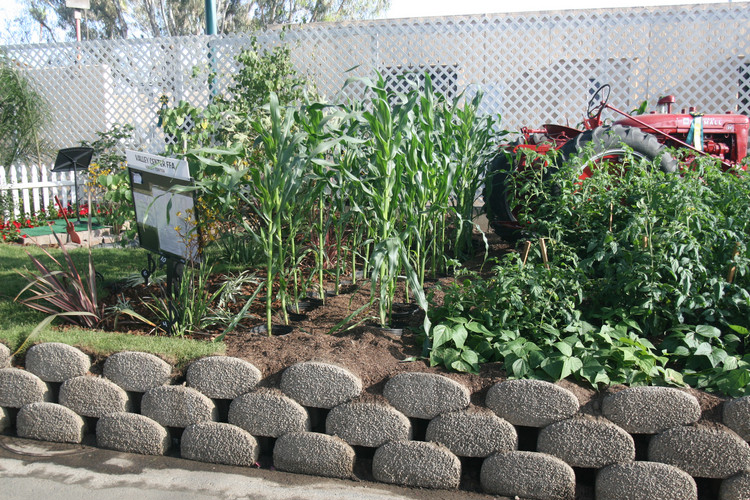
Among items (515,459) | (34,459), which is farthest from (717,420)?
(34,459)

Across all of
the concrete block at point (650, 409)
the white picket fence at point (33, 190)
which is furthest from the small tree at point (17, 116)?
the concrete block at point (650, 409)

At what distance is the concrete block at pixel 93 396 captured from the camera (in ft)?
→ 9.52

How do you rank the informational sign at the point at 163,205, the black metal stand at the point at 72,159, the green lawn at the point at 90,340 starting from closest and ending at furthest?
the green lawn at the point at 90,340, the informational sign at the point at 163,205, the black metal stand at the point at 72,159

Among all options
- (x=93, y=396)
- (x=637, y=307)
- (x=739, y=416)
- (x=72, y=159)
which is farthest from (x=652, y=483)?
(x=72, y=159)

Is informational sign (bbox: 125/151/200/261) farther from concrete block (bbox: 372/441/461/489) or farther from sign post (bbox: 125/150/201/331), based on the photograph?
concrete block (bbox: 372/441/461/489)

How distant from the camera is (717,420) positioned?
7.85 ft

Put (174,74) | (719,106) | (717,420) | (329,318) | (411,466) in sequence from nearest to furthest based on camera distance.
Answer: (717,420), (411,466), (329,318), (719,106), (174,74)

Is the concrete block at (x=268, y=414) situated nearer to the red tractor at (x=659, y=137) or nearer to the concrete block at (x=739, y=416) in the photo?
the concrete block at (x=739, y=416)

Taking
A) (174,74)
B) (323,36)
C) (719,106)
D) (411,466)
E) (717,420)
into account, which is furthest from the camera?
(174,74)

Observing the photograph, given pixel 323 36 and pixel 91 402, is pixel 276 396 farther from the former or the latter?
pixel 323 36

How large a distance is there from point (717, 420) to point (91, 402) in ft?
9.09

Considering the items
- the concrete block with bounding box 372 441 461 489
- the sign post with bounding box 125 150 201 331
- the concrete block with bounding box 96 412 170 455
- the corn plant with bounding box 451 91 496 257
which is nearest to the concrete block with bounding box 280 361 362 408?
the concrete block with bounding box 372 441 461 489

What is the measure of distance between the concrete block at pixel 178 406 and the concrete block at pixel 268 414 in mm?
131

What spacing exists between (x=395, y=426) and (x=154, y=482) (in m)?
1.09
